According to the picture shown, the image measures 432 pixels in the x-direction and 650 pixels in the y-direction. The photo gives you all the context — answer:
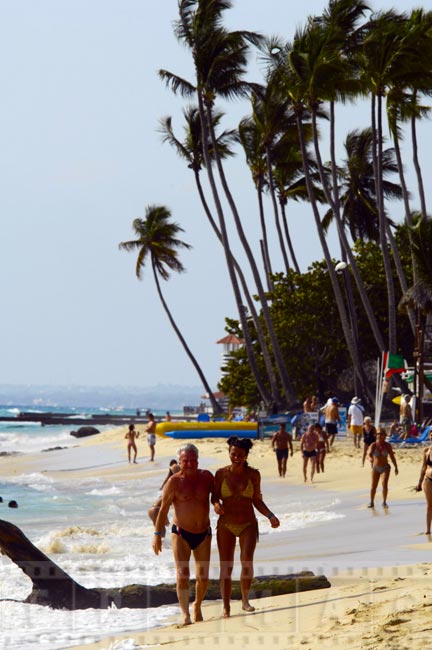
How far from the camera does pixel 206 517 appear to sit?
9164 millimetres

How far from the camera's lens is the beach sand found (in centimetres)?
780

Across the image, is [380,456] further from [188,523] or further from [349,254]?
[349,254]

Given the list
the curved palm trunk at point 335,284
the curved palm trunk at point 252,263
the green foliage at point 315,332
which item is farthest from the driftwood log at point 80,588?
the green foliage at point 315,332

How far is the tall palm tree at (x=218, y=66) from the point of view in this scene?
1766 inches

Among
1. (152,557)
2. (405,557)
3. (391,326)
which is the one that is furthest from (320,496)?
(391,326)

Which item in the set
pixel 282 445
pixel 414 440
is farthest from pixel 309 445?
pixel 414 440

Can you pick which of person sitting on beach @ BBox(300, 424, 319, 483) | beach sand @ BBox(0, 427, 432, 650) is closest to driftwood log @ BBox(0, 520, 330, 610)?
beach sand @ BBox(0, 427, 432, 650)

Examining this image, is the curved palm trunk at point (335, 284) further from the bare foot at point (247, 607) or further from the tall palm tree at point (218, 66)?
the bare foot at point (247, 607)

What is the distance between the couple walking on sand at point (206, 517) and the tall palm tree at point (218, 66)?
35.2 m

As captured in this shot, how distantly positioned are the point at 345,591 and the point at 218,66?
38.3 meters

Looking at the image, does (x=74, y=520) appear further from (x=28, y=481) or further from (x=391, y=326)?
(x=391, y=326)

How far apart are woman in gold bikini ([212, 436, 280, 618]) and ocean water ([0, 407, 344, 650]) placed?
872 millimetres

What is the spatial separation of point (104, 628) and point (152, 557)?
4.49 metres

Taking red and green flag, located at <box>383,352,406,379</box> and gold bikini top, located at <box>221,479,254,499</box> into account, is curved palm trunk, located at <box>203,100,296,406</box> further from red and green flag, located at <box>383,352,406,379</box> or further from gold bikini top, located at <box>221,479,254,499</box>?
gold bikini top, located at <box>221,479,254,499</box>
